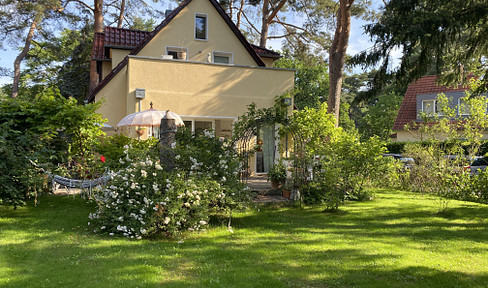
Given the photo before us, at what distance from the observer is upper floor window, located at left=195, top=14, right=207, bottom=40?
1619 centimetres

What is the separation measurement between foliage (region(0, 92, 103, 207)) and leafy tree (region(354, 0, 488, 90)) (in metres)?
8.11

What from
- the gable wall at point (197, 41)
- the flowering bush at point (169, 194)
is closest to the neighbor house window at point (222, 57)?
the gable wall at point (197, 41)

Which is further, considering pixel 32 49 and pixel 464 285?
pixel 32 49

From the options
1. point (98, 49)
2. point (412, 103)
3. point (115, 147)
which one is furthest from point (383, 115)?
point (115, 147)

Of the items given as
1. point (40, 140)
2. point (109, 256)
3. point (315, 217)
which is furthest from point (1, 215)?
point (315, 217)

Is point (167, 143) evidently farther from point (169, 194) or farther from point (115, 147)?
point (115, 147)

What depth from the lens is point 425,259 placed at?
16.9 ft

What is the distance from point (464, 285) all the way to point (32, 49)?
32.8m

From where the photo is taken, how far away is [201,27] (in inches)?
642

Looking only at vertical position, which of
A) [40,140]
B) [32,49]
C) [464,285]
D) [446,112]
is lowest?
[464,285]

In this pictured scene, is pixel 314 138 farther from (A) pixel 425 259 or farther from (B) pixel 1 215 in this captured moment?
(B) pixel 1 215

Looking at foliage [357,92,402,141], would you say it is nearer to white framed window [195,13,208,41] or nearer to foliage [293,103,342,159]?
white framed window [195,13,208,41]

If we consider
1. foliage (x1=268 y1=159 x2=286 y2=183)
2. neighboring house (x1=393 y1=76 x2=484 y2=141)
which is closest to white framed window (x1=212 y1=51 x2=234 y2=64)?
foliage (x1=268 y1=159 x2=286 y2=183)

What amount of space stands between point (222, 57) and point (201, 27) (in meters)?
1.64
